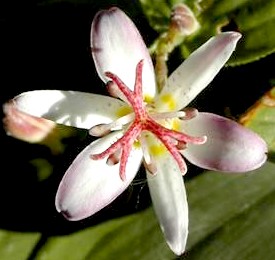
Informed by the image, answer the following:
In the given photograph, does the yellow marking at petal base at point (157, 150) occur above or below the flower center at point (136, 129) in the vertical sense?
below

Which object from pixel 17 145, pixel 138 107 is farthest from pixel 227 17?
pixel 17 145

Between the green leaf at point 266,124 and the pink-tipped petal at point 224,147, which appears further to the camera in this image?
the green leaf at point 266,124

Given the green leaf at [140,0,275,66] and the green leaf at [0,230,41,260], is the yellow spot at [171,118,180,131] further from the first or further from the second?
the green leaf at [0,230,41,260]

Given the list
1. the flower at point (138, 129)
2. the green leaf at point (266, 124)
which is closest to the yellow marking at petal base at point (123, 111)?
the flower at point (138, 129)

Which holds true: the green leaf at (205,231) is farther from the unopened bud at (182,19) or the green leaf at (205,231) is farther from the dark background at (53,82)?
the unopened bud at (182,19)

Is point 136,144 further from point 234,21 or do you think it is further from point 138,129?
point 234,21

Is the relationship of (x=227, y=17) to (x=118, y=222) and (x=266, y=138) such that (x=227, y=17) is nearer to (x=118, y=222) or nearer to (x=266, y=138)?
(x=266, y=138)
